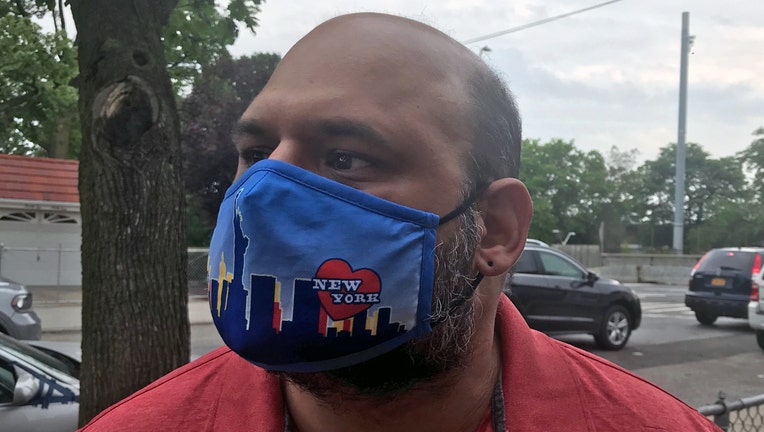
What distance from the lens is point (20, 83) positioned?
12.0 m

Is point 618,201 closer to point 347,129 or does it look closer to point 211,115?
point 211,115

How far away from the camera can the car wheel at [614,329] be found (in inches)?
399

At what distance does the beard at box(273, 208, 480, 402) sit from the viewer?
53.5 inches

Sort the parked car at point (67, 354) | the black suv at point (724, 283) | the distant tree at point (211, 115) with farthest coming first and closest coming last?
the distant tree at point (211, 115) < the black suv at point (724, 283) < the parked car at point (67, 354)

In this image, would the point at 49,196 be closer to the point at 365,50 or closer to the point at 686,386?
the point at 686,386

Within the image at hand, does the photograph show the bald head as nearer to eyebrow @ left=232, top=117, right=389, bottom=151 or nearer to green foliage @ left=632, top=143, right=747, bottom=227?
eyebrow @ left=232, top=117, right=389, bottom=151

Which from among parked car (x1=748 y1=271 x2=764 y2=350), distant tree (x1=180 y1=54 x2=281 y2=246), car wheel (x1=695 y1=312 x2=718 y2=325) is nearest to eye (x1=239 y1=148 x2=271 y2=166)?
parked car (x1=748 y1=271 x2=764 y2=350)

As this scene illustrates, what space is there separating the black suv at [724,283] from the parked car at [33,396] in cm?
1151

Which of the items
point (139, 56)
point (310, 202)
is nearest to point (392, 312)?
point (310, 202)

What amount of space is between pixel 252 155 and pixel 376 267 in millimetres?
379

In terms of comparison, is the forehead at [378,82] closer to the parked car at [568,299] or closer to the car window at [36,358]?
the car window at [36,358]

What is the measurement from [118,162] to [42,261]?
61.9 feet

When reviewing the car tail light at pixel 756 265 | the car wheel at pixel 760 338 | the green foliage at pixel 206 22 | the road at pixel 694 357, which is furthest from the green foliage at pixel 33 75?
the car tail light at pixel 756 265

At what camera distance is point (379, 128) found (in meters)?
1.33
